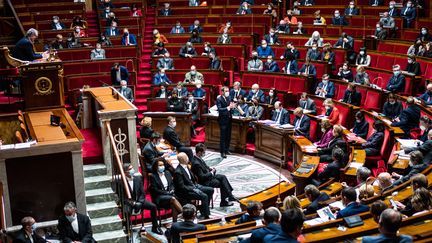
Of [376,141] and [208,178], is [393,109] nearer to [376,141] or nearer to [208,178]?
[376,141]

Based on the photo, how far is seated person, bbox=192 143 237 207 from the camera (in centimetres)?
895

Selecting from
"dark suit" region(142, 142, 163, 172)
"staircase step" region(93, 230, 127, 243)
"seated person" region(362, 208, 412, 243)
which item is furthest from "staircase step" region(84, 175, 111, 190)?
"seated person" region(362, 208, 412, 243)

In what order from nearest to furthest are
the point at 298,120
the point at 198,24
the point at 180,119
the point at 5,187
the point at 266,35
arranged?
the point at 5,187
the point at 298,120
the point at 180,119
the point at 266,35
the point at 198,24

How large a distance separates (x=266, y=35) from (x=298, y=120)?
4983 mm

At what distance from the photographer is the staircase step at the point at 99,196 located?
8.05 m

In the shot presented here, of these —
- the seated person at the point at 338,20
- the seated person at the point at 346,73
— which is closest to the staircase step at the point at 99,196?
the seated person at the point at 346,73

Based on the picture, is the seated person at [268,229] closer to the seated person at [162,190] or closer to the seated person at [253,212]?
the seated person at [253,212]

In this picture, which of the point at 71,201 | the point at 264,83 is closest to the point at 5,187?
the point at 71,201

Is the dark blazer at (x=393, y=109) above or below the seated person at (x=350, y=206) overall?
above

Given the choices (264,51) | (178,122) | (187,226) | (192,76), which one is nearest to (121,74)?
(192,76)

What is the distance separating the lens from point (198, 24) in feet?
53.7

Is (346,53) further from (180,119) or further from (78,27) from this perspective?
(78,27)

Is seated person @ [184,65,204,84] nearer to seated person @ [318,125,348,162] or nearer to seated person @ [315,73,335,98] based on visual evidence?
seated person @ [315,73,335,98]

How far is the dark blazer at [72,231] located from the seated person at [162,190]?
4.28 ft
